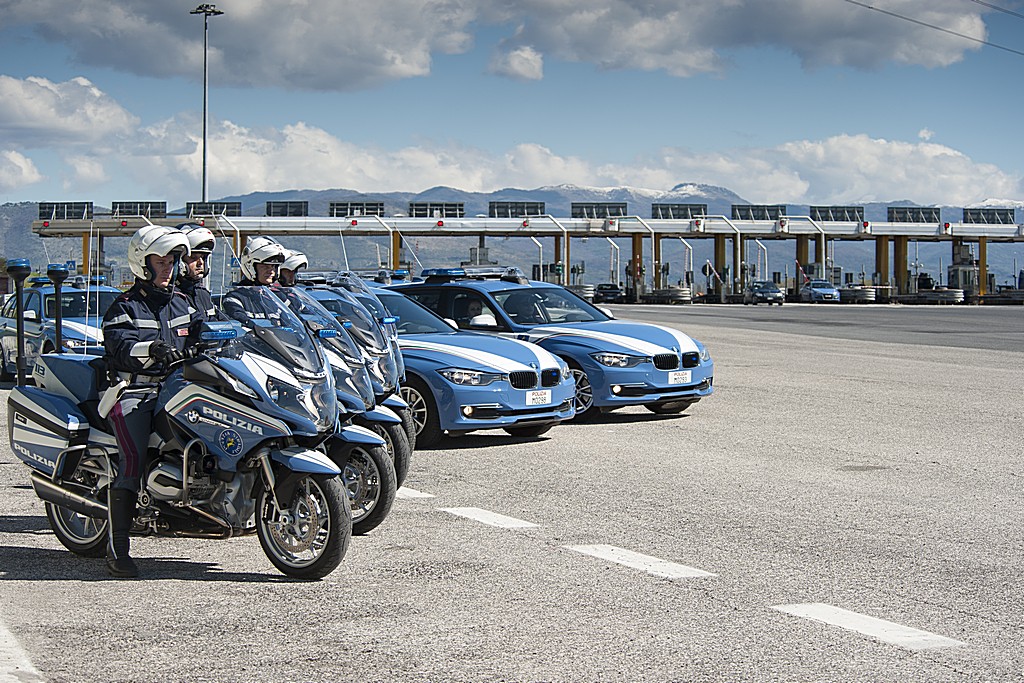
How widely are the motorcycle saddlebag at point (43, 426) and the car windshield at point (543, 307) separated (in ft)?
26.5

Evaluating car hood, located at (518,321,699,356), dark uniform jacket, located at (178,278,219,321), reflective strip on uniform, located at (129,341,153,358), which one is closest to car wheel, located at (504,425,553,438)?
car hood, located at (518,321,699,356)

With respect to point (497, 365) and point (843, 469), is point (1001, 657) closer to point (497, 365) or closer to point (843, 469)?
point (843, 469)

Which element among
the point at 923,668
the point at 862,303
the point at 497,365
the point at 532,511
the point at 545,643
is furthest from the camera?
the point at 862,303

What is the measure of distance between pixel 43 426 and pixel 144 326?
98 centimetres

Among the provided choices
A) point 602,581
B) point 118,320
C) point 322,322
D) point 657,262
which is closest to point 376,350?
point 322,322

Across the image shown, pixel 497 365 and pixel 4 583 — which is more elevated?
pixel 497 365

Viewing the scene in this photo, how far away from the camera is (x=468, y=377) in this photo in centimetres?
1265

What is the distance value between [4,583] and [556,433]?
7.45 m

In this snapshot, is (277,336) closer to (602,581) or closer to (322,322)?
(322,322)

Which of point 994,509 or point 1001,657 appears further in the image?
point 994,509

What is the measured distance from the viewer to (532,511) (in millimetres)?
9211

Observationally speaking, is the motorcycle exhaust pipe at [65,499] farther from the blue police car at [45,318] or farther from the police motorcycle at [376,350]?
the blue police car at [45,318]

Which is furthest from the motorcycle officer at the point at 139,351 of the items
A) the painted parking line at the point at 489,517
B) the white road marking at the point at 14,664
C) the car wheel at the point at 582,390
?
the car wheel at the point at 582,390

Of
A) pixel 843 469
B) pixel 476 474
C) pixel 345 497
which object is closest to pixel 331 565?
pixel 345 497
